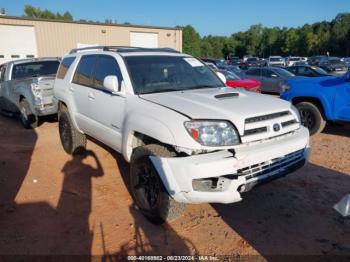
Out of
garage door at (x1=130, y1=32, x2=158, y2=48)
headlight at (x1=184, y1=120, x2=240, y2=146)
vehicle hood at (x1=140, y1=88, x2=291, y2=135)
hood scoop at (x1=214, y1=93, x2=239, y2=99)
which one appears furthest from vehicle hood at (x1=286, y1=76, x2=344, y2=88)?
garage door at (x1=130, y1=32, x2=158, y2=48)

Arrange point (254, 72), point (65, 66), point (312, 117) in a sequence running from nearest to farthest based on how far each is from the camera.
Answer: point (65, 66) < point (312, 117) < point (254, 72)

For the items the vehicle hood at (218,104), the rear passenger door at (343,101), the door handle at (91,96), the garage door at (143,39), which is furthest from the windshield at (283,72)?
the garage door at (143,39)

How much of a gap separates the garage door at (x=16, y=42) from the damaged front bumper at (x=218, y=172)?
2441 centimetres

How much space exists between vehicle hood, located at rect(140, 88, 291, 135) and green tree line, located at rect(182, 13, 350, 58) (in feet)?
235

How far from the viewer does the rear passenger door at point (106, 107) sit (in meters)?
4.03

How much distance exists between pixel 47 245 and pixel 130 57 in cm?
247

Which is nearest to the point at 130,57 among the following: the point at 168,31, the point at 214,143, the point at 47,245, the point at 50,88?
the point at 214,143

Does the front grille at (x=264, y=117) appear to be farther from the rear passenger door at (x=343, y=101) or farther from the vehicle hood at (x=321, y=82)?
the vehicle hood at (x=321, y=82)

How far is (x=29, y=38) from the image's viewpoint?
24.5 m

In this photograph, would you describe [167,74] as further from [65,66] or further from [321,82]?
[321,82]

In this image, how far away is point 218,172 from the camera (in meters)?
2.94

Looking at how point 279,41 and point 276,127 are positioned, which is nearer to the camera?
point 276,127

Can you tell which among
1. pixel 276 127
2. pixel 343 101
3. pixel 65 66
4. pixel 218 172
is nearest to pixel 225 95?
pixel 276 127

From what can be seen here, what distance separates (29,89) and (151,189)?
5664 mm
